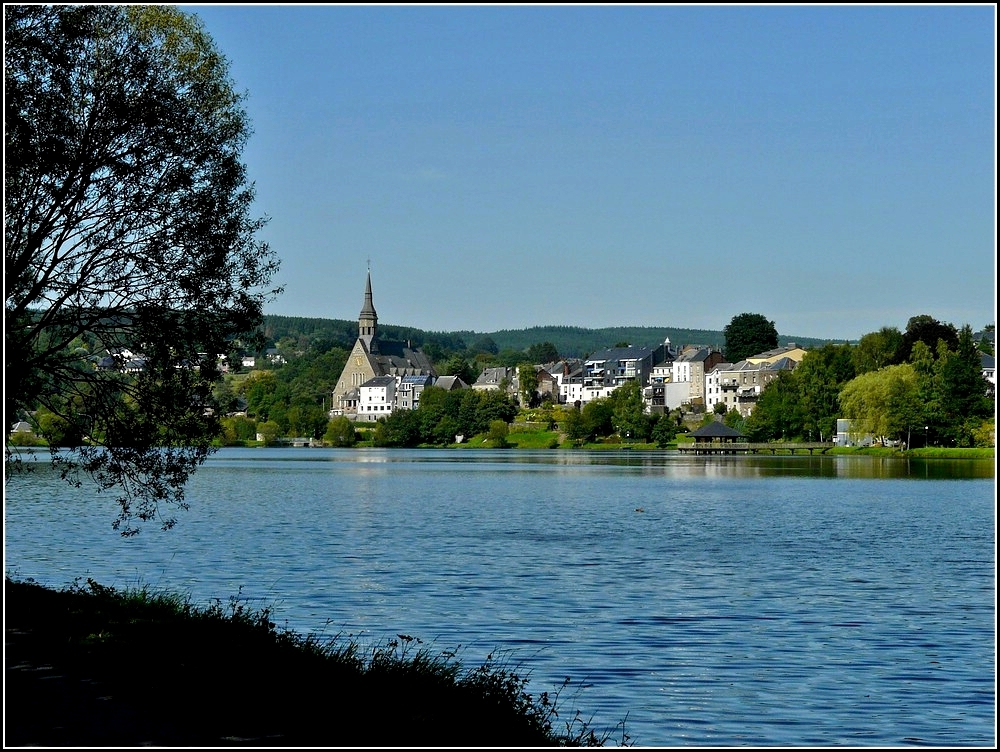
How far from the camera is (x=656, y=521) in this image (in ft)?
151

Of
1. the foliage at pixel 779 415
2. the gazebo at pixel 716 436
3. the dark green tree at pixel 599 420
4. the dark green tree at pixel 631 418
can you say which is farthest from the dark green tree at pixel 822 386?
the dark green tree at pixel 599 420

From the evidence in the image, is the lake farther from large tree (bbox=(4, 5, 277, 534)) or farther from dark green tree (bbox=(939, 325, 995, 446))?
dark green tree (bbox=(939, 325, 995, 446))

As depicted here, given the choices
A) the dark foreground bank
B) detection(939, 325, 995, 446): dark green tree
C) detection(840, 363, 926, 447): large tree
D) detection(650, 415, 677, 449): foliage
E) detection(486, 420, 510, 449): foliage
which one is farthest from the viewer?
detection(486, 420, 510, 449): foliage

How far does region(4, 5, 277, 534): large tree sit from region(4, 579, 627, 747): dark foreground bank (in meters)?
3.88

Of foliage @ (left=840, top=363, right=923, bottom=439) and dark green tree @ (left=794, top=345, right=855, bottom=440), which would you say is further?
dark green tree @ (left=794, top=345, right=855, bottom=440)

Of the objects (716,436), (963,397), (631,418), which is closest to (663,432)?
(631,418)

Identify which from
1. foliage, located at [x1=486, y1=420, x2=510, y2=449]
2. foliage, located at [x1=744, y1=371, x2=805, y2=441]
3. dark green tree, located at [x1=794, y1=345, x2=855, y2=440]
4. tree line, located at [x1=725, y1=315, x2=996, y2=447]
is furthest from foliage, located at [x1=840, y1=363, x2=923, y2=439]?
foliage, located at [x1=486, y1=420, x2=510, y2=449]

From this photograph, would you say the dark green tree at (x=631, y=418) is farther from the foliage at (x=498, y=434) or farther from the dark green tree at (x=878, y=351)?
the dark green tree at (x=878, y=351)

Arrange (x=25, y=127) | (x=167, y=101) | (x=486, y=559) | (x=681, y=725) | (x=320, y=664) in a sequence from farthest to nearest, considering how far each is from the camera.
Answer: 1. (x=486, y=559)
2. (x=167, y=101)
3. (x=25, y=127)
4. (x=681, y=725)
5. (x=320, y=664)

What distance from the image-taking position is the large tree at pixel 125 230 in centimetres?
1652

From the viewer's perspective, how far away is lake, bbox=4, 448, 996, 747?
16.2 meters

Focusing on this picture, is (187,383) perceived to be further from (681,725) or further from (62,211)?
(681,725)

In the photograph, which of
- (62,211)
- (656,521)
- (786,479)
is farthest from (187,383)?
(786,479)

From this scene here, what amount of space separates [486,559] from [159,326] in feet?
51.6
